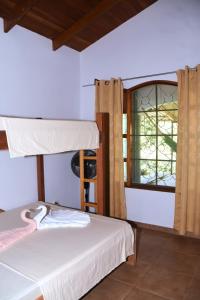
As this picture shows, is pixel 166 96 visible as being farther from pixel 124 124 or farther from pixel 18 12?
pixel 18 12

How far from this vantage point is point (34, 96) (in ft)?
11.5

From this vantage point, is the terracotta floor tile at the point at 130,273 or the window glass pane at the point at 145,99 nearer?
the terracotta floor tile at the point at 130,273

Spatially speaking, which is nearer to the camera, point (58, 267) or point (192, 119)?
point (58, 267)

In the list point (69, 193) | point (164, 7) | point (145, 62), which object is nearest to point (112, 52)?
point (145, 62)

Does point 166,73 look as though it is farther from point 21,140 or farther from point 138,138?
point 21,140

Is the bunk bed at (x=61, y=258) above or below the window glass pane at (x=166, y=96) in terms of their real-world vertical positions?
below

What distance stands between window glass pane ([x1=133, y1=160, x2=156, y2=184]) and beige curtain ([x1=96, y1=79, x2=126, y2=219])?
0.33m

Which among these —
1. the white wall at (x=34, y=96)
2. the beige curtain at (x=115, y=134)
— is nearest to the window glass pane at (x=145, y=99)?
the beige curtain at (x=115, y=134)

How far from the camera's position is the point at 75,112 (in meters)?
4.29

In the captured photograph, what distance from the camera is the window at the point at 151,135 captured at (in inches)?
147

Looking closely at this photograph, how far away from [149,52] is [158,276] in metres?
2.87

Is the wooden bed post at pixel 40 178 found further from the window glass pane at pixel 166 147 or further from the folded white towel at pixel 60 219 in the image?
the window glass pane at pixel 166 147

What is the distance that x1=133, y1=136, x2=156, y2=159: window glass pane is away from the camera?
3.89m

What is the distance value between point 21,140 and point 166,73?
227 centimetres
